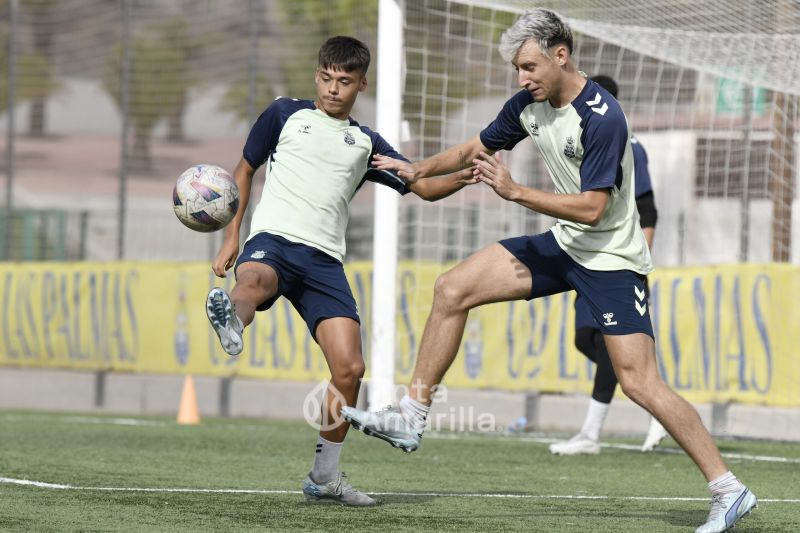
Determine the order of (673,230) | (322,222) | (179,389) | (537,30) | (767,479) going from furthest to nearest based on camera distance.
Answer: (179,389)
(673,230)
(767,479)
(322,222)
(537,30)

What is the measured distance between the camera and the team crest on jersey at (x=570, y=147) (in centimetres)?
667

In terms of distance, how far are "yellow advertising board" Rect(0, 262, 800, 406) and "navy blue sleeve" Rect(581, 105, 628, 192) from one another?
6.18 meters

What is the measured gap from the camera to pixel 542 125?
684cm

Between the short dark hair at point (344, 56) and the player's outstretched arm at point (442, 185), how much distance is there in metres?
0.63

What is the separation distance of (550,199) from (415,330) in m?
7.43

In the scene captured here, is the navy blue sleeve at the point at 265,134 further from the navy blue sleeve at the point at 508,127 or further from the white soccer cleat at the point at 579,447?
the white soccer cleat at the point at 579,447

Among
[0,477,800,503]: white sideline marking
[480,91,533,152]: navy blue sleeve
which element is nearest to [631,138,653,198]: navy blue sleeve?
[0,477,800,503]: white sideline marking

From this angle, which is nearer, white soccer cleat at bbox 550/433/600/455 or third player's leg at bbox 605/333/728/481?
third player's leg at bbox 605/333/728/481

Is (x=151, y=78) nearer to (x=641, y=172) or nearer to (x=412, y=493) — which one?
(x=641, y=172)

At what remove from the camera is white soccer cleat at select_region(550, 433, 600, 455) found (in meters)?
10.3

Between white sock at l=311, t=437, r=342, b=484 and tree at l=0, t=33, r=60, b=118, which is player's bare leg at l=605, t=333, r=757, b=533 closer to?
white sock at l=311, t=437, r=342, b=484

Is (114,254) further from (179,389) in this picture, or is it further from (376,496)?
(376,496)

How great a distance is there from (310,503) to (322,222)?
1361 mm

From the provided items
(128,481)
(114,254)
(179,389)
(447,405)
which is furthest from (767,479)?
(114,254)
